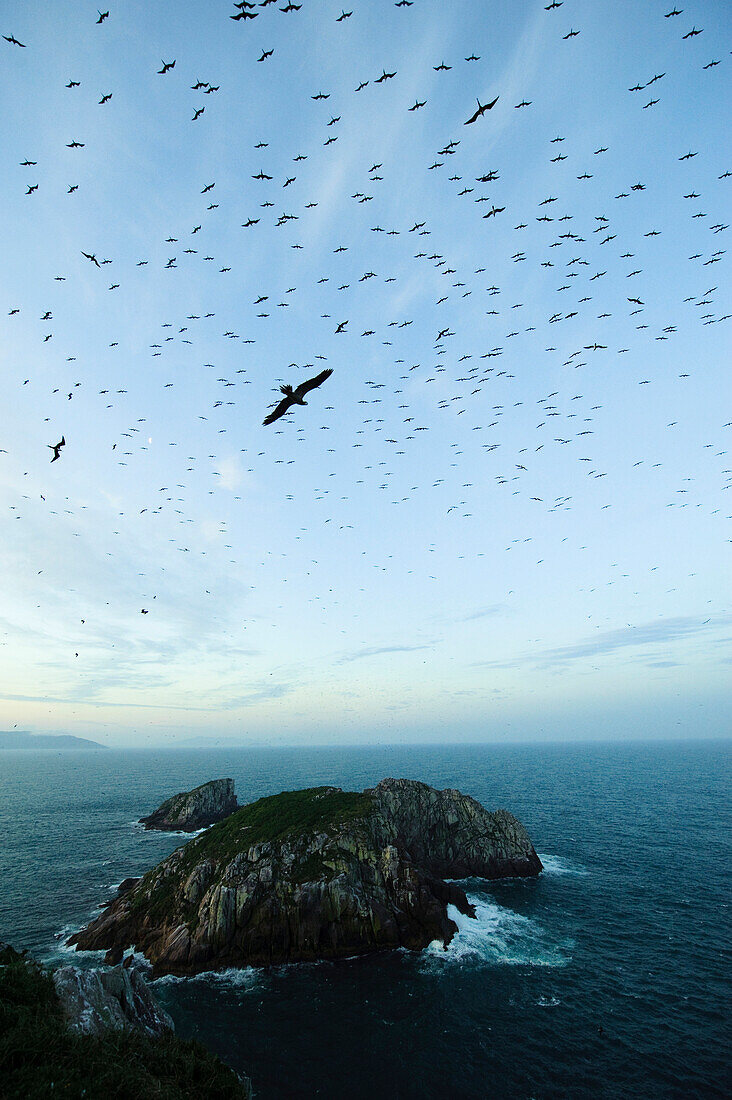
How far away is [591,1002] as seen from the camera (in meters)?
34.4

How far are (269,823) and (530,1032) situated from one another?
32381 millimetres

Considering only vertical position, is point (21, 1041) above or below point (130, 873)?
above

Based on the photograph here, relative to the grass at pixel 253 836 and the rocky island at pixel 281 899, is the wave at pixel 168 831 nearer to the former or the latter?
the grass at pixel 253 836

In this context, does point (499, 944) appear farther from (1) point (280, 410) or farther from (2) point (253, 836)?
(1) point (280, 410)

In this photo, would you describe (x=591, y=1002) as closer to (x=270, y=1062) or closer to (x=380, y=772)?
(x=270, y=1062)

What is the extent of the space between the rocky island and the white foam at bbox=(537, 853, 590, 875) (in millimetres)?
18144

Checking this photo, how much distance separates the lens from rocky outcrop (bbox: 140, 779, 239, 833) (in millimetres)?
85438

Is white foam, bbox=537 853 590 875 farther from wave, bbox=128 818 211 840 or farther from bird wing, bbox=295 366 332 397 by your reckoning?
bird wing, bbox=295 366 332 397

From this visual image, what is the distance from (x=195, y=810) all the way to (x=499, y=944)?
215 ft

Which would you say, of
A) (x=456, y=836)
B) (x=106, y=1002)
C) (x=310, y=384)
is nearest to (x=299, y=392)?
(x=310, y=384)

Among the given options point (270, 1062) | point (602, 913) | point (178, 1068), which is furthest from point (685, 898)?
point (178, 1068)

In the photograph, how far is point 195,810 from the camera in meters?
86.4

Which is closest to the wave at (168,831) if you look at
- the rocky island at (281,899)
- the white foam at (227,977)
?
the rocky island at (281,899)

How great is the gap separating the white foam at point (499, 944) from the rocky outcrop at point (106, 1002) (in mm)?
27801
